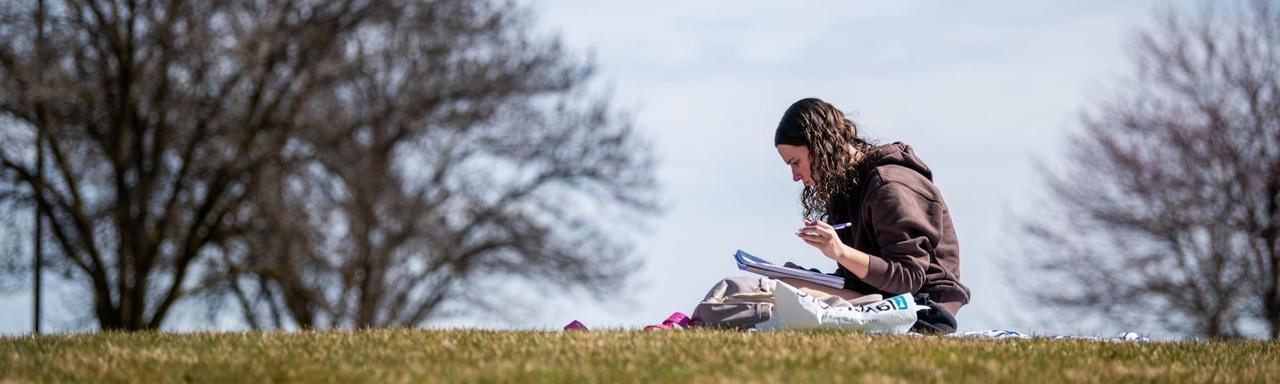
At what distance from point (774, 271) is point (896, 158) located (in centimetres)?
108

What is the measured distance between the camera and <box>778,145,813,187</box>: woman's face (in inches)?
373

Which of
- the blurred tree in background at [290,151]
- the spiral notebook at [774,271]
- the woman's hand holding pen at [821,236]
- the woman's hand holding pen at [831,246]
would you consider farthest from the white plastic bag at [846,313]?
the blurred tree in background at [290,151]

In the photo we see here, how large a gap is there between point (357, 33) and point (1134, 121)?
13.7 m

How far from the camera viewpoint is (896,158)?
9562mm

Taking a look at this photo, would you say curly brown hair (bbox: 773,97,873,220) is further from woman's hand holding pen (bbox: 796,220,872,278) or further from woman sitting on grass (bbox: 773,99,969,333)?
woman's hand holding pen (bbox: 796,220,872,278)

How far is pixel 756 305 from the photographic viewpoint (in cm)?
975

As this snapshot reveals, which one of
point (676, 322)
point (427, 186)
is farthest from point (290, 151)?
point (676, 322)

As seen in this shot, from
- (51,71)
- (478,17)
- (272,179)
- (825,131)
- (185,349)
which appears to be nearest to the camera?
(185,349)

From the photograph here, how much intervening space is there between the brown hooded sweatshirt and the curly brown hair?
0.11 m

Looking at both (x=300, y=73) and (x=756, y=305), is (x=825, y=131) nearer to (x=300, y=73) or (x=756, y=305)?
(x=756, y=305)

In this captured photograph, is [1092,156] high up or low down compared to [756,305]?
up

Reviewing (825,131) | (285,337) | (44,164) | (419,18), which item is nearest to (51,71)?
(44,164)

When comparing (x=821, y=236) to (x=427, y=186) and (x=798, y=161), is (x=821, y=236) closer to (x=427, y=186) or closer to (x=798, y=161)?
(x=798, y=161)

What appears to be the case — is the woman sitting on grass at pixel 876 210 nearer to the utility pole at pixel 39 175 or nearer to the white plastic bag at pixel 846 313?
the white plastic bag at pixel 846 313
